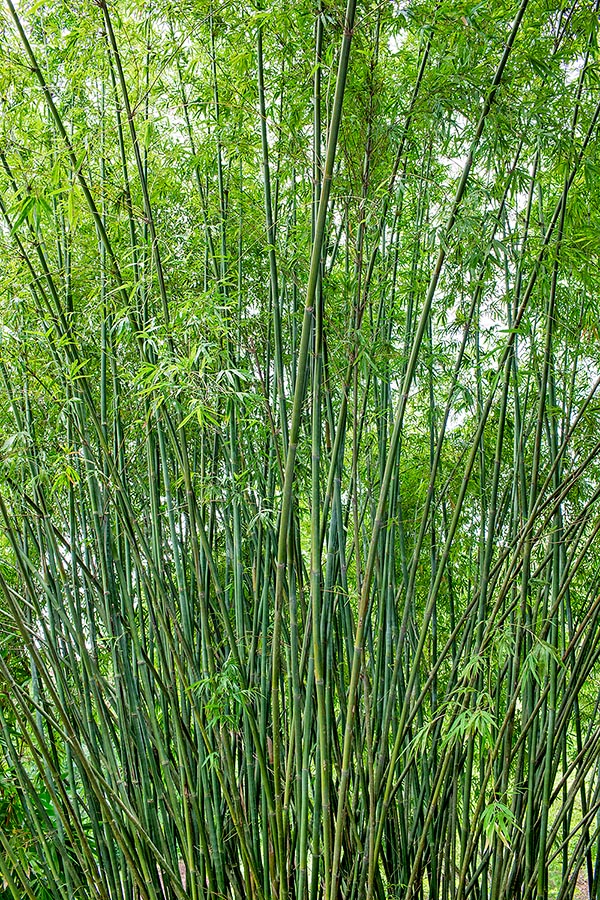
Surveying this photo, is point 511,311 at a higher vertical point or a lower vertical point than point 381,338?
higher

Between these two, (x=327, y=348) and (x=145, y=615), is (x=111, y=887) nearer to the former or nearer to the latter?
(x=145, y=615)

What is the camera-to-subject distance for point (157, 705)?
2.70m

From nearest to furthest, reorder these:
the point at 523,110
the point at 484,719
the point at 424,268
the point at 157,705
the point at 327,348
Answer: the point at 484,719 < the point at 523,110 < the point at 327,348 < the point at 157,705 < the point at 424,268

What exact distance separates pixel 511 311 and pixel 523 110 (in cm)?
76

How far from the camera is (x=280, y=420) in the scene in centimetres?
232

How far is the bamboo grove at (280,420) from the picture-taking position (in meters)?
2.12

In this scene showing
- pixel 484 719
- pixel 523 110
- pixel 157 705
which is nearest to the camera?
pixel 484 719

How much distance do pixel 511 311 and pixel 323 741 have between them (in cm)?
156

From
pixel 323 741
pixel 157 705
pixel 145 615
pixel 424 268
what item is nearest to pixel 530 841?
pixel 323 741

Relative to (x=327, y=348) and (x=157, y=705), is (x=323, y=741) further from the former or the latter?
(x=327, y=348)

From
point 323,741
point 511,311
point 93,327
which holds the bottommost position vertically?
point 323,741

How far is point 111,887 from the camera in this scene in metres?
2.59

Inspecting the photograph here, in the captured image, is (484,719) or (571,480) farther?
(571,480)

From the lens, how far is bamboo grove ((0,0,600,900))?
2115 mm
